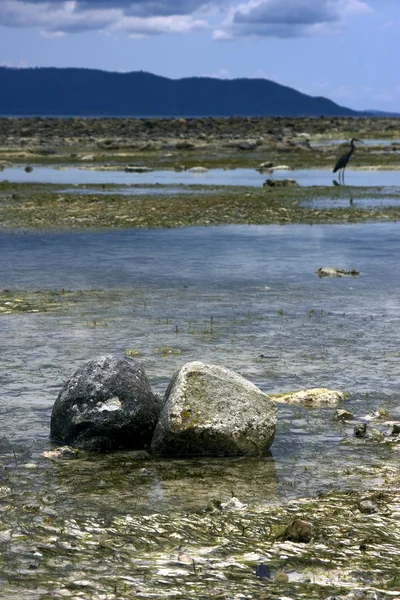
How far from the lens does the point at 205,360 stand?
12570mm

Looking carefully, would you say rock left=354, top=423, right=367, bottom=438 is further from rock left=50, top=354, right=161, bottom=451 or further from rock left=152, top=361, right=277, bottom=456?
rock left=50, top=354, right=161, bottom=451

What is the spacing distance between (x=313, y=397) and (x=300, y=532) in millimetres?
3729

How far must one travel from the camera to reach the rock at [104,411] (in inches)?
365

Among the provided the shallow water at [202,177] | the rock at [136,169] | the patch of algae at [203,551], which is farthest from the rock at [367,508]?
the rock at [136,169]

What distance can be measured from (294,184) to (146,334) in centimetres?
2468

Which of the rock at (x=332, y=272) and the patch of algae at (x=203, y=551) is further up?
the rock at (x=332, y=272)

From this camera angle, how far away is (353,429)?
984cm

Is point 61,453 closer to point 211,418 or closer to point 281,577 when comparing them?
point 211,418

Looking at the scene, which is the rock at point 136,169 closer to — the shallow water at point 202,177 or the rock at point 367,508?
the shallow water at point 202,177

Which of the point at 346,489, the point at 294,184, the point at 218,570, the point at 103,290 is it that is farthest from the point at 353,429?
the point at 294,184

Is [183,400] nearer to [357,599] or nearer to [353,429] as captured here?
[353,429]

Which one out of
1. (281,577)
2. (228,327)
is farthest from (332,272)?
(281,577)

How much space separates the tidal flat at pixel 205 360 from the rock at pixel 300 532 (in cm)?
3

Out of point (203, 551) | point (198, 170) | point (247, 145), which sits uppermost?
point (247, 145)
